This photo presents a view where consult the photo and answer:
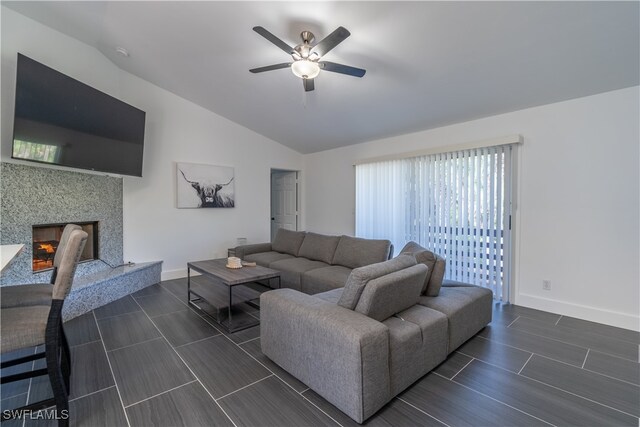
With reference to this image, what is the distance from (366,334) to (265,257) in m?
3.10

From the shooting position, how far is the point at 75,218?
3.35m

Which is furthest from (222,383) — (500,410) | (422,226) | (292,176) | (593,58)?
(292,176)

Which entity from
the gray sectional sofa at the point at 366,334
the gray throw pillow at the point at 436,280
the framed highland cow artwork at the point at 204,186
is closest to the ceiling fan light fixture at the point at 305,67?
the gray sectional sofa at the point at 366,334

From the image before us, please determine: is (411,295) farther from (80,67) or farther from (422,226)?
(80,67)

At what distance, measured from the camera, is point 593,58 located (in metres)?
2.44

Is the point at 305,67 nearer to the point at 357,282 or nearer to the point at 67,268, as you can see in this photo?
the point at 357,282

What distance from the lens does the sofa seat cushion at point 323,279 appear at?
10.8 ft

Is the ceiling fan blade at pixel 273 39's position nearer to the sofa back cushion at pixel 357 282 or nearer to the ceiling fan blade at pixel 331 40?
the ceiling fan blade at pixel 331 40

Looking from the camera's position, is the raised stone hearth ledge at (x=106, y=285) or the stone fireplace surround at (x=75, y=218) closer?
the stone fireplace surround at (x=75, y=218)

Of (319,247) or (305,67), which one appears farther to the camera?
(319,247)

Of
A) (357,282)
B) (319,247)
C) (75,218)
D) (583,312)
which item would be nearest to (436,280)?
(357,282)

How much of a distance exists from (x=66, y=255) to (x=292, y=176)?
5.26m

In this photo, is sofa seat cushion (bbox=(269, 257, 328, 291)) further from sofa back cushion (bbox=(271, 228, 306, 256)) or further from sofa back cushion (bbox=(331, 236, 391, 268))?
sofa back cushion (bbox=(271, 228, 306, 256))

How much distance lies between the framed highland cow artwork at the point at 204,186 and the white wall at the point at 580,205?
4.09m
